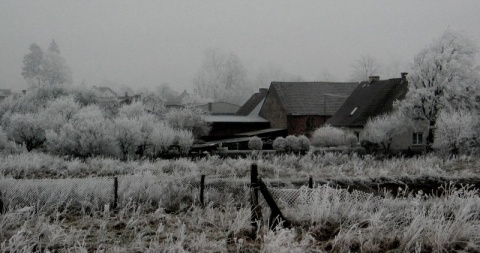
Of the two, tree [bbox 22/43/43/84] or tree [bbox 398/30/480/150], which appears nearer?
tree [bbox 398/30/480/150]

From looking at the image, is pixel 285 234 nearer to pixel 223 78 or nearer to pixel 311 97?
pixel 311 97

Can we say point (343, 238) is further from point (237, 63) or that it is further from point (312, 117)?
point (237, 63)

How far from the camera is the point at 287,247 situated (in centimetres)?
478

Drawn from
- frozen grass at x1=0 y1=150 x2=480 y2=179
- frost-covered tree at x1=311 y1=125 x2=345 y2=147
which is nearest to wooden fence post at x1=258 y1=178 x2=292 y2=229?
frozen grass at x1=0 y1=150 x2=480 y2=179

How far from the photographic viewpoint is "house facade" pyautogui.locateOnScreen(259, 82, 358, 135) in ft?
148

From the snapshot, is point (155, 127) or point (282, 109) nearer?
point (155, 127)

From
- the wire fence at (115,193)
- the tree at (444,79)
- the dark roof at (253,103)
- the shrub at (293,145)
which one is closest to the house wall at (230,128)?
the dark roof at (253,103)

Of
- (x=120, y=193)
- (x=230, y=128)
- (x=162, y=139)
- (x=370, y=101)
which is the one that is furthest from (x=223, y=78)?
(x=120, y=193)

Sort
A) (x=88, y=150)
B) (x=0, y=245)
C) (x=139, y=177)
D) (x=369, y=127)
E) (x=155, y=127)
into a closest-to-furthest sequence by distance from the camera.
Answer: (x=0, y=245) < (x=139, y=177) < (x=88, y=150) < (x=155, y=127) < (x=369, y=127)

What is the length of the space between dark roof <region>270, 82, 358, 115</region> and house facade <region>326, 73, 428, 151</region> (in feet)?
14.1

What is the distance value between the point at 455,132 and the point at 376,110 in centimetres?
1095

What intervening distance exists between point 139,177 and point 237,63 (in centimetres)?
7961

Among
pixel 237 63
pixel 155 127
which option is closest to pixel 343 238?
pixel 155 127

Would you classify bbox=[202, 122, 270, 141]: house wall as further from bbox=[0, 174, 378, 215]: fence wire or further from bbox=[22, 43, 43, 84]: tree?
bbox=[22, 43, 43, 84]: tree
